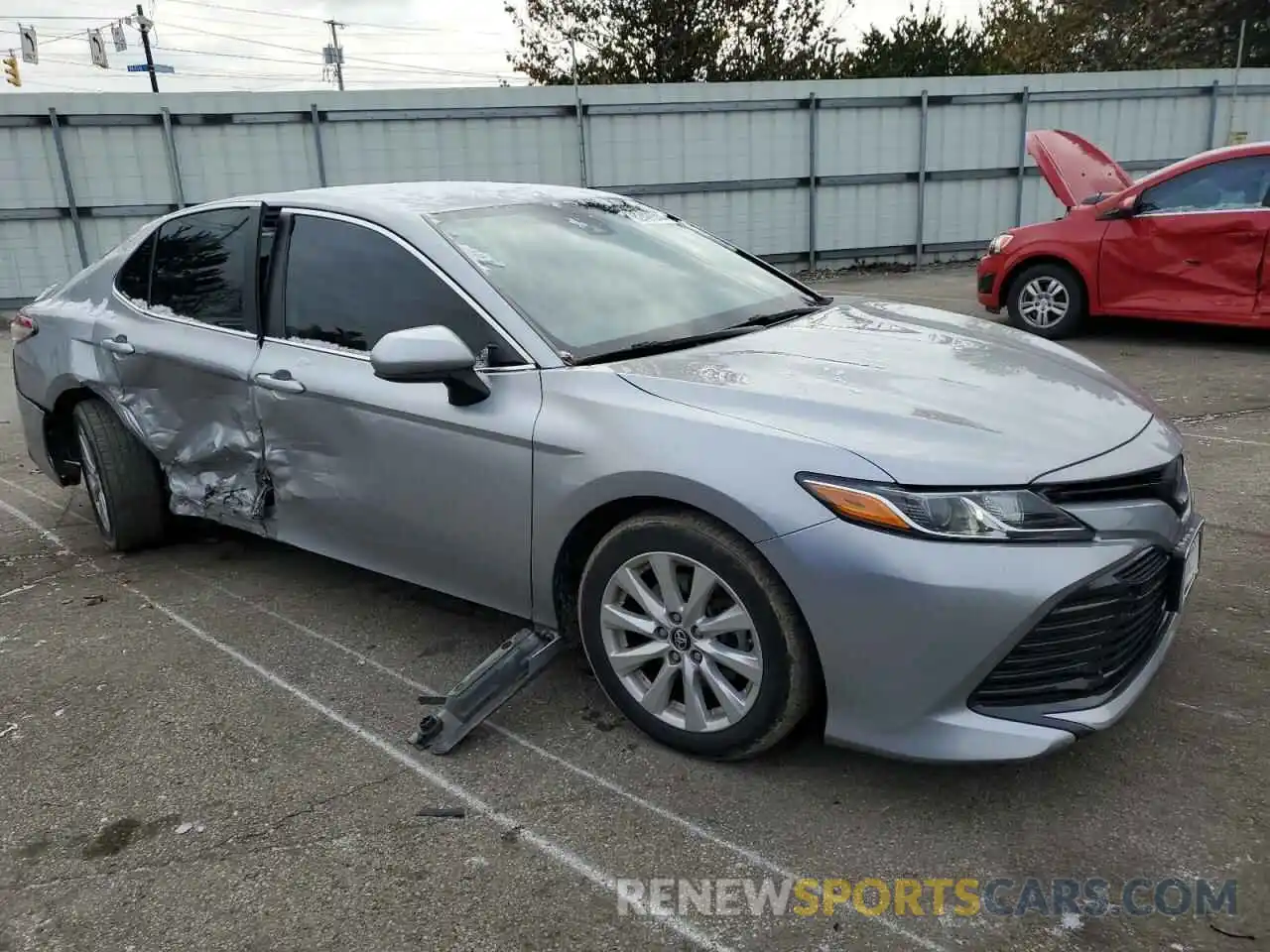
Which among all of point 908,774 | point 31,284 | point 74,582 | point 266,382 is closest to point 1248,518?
point 908,774

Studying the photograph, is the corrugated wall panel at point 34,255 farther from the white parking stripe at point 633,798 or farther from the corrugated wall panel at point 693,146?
the white parking stripe at point 633,798

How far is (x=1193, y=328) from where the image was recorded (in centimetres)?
896

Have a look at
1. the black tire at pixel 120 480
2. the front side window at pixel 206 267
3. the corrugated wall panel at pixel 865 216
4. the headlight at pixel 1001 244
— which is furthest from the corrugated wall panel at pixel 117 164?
the headlight at pixel 1001 244

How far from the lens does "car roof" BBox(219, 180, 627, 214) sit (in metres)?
3.58

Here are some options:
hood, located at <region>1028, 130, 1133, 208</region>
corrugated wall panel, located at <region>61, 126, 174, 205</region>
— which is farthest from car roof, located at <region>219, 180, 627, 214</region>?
corrugated wall panel, located at <region>61, 126, 174, 205</region>

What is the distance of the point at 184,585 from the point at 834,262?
12.0 m

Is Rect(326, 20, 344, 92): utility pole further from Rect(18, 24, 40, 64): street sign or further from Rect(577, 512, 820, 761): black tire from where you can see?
Rect(577, 512, 820, 761): black tire

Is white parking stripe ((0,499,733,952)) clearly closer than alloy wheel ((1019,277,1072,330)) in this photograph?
Yes

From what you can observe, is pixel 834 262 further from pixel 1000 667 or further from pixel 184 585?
pixel 1000 667

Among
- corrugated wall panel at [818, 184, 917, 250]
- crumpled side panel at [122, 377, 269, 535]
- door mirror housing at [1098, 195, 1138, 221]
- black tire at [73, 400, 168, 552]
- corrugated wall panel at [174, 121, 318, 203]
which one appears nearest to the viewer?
crumpled side panel at [122, 377, 269, 535]

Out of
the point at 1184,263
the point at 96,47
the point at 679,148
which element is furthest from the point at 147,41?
the point at 1184,263

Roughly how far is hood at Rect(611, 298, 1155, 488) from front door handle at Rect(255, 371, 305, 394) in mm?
1263

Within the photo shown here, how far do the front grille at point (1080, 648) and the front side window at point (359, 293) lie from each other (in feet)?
5.32

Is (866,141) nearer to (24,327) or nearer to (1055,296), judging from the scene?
(1055,296)
